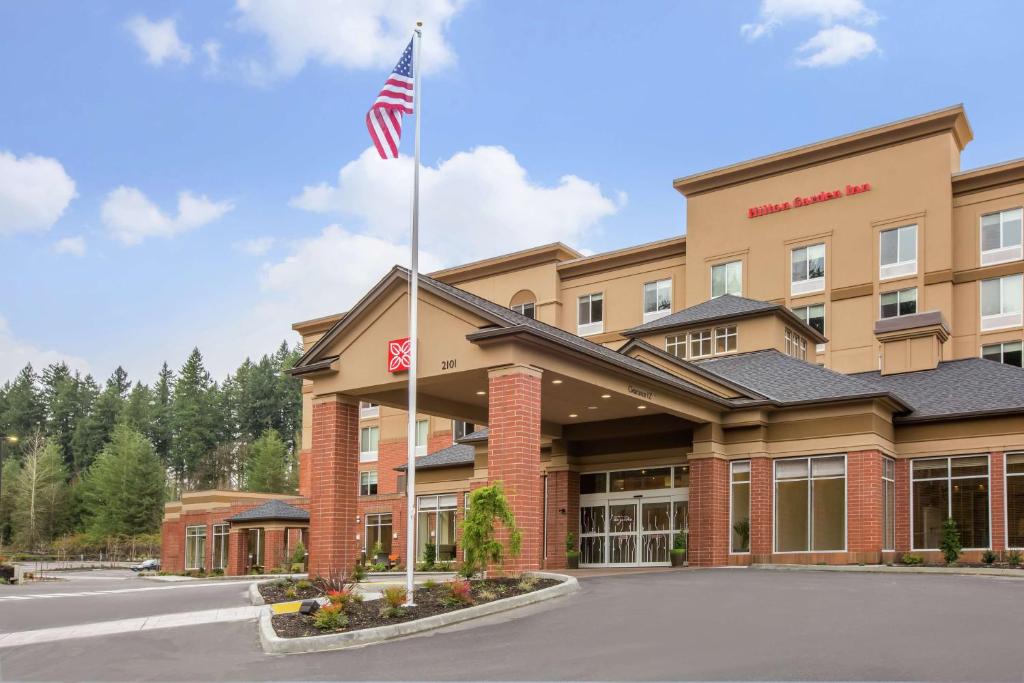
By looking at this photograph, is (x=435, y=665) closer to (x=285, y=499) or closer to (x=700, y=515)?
(x=700, y=515)

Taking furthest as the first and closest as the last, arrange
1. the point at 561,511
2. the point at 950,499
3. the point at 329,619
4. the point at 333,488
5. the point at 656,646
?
the point at 561,511
the point at 950,499
the point at 333,488
the point at 329,619
the point at 656,646

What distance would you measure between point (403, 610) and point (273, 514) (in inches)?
1546

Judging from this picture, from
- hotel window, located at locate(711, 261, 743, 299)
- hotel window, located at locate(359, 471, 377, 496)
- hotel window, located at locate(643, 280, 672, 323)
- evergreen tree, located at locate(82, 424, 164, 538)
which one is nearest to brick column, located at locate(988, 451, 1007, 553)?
hotel window, located at locate(711, 261, 743, 299)

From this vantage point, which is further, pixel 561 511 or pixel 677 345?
pixel 677 345

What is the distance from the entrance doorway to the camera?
32188 mm

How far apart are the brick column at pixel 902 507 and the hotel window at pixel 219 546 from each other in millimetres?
42275

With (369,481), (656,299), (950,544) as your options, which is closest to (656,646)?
(950,544)

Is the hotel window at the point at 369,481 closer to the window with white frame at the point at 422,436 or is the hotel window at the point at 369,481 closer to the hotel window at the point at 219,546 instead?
the window with white frame at the point at 422,436

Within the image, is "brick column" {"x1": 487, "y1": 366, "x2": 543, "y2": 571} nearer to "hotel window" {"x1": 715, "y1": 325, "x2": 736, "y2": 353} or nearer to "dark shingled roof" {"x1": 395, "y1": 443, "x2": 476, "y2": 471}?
"hotel window" {"x1": 715, "y1": 325, "x2": 736, "y2": 353}

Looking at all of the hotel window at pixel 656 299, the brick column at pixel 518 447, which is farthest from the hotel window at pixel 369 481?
the brick column at pixel 518 447

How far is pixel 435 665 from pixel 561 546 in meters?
20.7

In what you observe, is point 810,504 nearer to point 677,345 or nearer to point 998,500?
point 998,500

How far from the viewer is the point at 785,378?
3316 centimetres

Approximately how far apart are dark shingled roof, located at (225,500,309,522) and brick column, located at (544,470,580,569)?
24416mm
